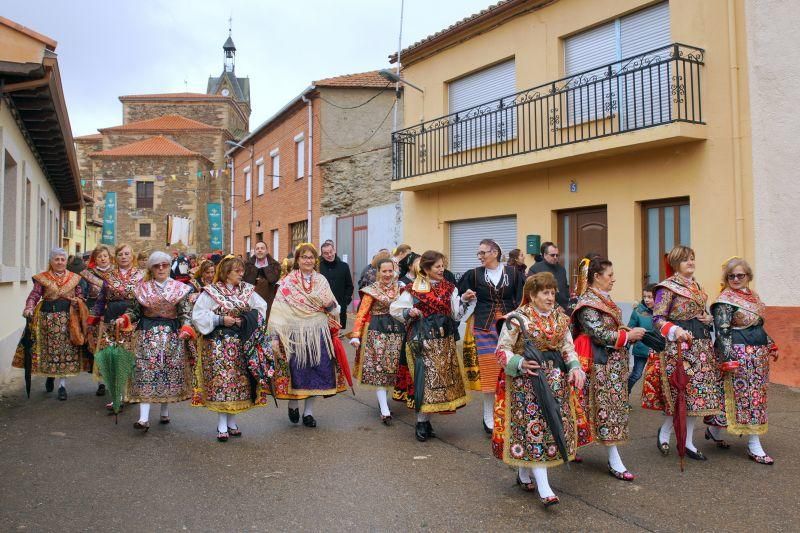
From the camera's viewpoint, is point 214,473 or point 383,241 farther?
point 383,241

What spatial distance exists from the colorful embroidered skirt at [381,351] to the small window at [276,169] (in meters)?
19.1

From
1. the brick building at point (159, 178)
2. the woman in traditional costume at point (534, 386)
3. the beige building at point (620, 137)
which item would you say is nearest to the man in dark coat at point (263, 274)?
the beige building at point (620, 137)

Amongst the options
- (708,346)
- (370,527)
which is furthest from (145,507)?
(708,346)

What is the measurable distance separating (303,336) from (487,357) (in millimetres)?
1741

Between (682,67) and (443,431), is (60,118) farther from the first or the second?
(682,67)

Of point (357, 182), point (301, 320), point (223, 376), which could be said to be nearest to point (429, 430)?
point (301, 320)

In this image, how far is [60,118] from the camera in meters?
10.2

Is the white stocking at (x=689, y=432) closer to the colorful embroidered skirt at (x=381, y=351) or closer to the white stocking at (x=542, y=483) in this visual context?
the white stocking at (x=542, y=483)

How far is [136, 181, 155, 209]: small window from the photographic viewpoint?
47.8m

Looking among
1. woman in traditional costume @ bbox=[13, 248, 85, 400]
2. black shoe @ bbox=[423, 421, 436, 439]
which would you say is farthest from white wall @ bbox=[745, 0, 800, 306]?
woman in traditional costume @ bbox=[13, 248, 85, 400]

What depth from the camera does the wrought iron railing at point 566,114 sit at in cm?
995

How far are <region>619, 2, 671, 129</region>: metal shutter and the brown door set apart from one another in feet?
5.65

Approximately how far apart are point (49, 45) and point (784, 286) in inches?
398

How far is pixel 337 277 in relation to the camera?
37.0 feet
